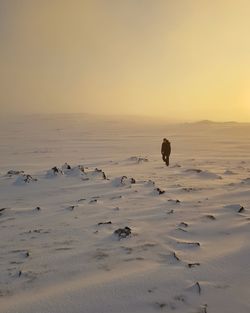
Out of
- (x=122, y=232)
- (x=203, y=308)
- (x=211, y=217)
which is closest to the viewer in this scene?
(x=203, y=308)

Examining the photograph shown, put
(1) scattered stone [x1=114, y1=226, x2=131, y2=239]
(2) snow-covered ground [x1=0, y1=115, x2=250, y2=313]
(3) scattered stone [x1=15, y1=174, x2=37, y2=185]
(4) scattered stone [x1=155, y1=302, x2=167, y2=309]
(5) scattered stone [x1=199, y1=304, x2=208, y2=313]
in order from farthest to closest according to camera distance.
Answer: (3) scattered stone [x1=15, y1=174, x2=37, y2=185]
(1) scattered stone [x1=114, y1=226, x2=131, y2=239]
(2) snow-covered ground [x1=0, y1=115, x2=250, y2=313]
(4) scattered stone [x1=155, y1=302, x2=167, y2=309]
(5) scattered stone [x1=199, y1=304, x2=208, y2=313]

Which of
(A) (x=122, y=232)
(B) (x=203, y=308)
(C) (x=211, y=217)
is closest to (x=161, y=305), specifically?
(B) (x=203, y=308)

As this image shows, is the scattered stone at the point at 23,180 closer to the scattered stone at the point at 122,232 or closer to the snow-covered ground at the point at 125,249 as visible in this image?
the snow-covered ground at the point at 125,249

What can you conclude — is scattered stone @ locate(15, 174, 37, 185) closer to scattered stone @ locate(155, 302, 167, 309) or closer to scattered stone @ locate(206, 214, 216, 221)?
scattered stone @ locate(206, 214, 216, 221)

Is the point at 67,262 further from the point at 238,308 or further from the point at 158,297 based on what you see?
the point at 238,308

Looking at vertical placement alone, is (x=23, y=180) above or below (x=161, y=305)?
below

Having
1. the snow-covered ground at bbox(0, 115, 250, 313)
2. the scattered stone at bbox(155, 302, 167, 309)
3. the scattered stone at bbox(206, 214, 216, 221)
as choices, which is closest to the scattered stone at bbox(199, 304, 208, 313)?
the snow-covered ground at bbox(0, 115, 250, 313)

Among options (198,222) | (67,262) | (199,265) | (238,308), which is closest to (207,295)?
(238,308)

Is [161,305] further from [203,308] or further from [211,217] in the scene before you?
[211,217]

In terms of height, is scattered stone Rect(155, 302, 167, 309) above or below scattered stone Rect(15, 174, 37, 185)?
above

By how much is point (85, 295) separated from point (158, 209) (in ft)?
12.9

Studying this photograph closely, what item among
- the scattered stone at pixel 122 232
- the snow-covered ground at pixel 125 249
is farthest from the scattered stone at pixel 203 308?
the scattered stone at pixel 122 232

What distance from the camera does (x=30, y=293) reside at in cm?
412

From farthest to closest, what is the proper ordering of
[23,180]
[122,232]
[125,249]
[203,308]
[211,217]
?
[23,180] → [211,217] → [122,232] → [125,249] → [203,308]
